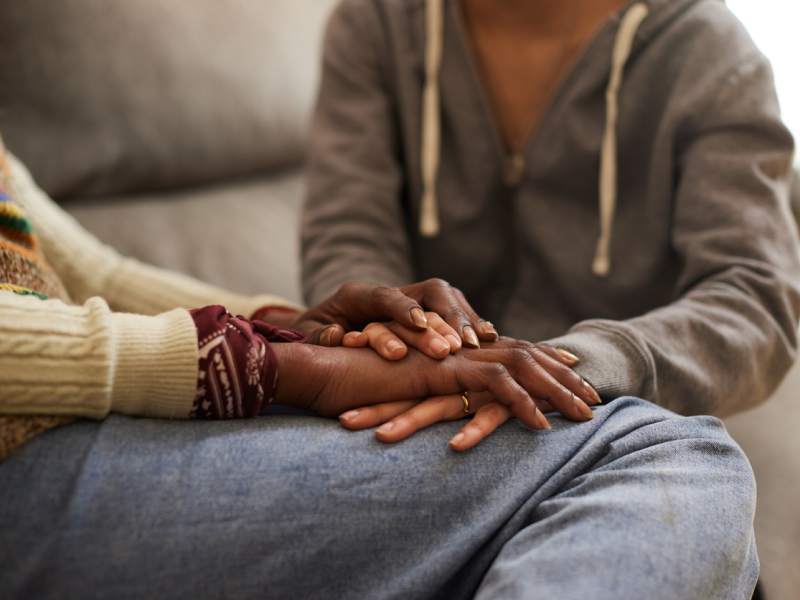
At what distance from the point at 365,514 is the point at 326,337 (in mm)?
156

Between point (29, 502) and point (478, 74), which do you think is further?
point (478, 74)

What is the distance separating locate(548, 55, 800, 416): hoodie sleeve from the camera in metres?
0.51

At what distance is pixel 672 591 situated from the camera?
0.30 metres

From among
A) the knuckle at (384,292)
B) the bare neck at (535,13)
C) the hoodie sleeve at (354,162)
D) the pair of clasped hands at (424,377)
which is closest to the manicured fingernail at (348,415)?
the pair of clasped hands at (424,377)

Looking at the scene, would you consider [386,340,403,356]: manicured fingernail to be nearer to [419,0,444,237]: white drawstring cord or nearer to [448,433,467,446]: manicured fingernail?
[448,433,467,446]: manicured fingernail

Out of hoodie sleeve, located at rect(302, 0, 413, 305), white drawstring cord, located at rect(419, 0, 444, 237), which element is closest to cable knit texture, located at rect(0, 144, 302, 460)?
hoodie sleeve, located at rect(302, 0, 413, 305)

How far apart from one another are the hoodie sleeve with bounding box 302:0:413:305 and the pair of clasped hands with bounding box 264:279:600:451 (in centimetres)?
29

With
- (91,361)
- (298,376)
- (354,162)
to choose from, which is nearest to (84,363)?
(91,361)

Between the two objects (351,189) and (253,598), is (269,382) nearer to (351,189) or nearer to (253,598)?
(253,598)

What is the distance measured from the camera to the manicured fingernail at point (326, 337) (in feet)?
1.48

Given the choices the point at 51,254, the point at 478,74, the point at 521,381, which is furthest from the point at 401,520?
the point at 478,74

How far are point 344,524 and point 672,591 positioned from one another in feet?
0.61

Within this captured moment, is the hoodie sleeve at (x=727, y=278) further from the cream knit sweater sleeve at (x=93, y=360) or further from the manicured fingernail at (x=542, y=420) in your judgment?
the cream knit sweater sleeve at (x=93, y=360)

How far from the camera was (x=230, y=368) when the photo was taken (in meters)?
0.38
